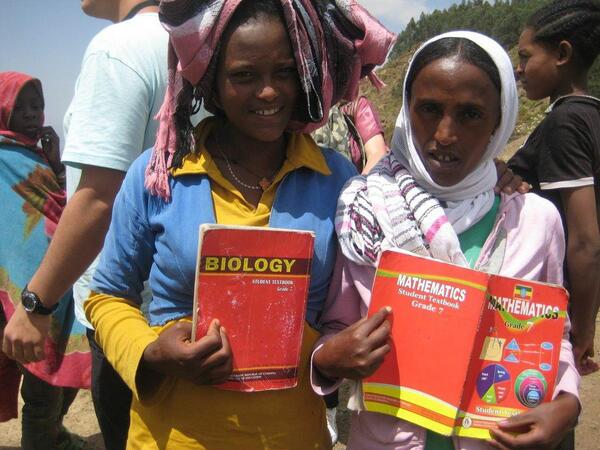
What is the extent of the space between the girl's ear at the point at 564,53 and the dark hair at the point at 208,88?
1.54 metres

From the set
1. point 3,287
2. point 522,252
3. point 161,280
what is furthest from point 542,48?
point 3,287

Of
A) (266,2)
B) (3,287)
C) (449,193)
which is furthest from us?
(3,287)

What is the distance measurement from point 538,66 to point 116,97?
1774mm

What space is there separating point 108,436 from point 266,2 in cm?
162

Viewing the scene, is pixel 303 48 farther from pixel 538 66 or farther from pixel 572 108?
pixel 538 66

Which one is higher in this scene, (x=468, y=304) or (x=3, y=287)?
(x=468, y=304)

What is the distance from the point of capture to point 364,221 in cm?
149

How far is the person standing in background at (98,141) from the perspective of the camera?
5.93 feet

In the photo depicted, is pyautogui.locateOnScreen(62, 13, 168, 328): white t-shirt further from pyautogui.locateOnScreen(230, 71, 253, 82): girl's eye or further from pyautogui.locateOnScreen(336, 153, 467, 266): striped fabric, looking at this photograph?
pyautogui.locateOnScreen(336, 153, 467, 266): striped fabric

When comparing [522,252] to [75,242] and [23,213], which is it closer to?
[75,242]

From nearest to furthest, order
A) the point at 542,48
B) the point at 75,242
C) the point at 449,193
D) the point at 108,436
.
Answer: the point at 449,193
the point at 75,242
the point at 108,436
the point at 542,48

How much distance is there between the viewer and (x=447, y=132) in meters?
1.50

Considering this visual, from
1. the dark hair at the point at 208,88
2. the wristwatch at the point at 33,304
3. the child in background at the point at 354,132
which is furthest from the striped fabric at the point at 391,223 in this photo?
the child in background at the point at 354,132

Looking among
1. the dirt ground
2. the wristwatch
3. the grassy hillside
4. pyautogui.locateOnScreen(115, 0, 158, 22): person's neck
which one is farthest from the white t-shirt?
the grassy hillside
